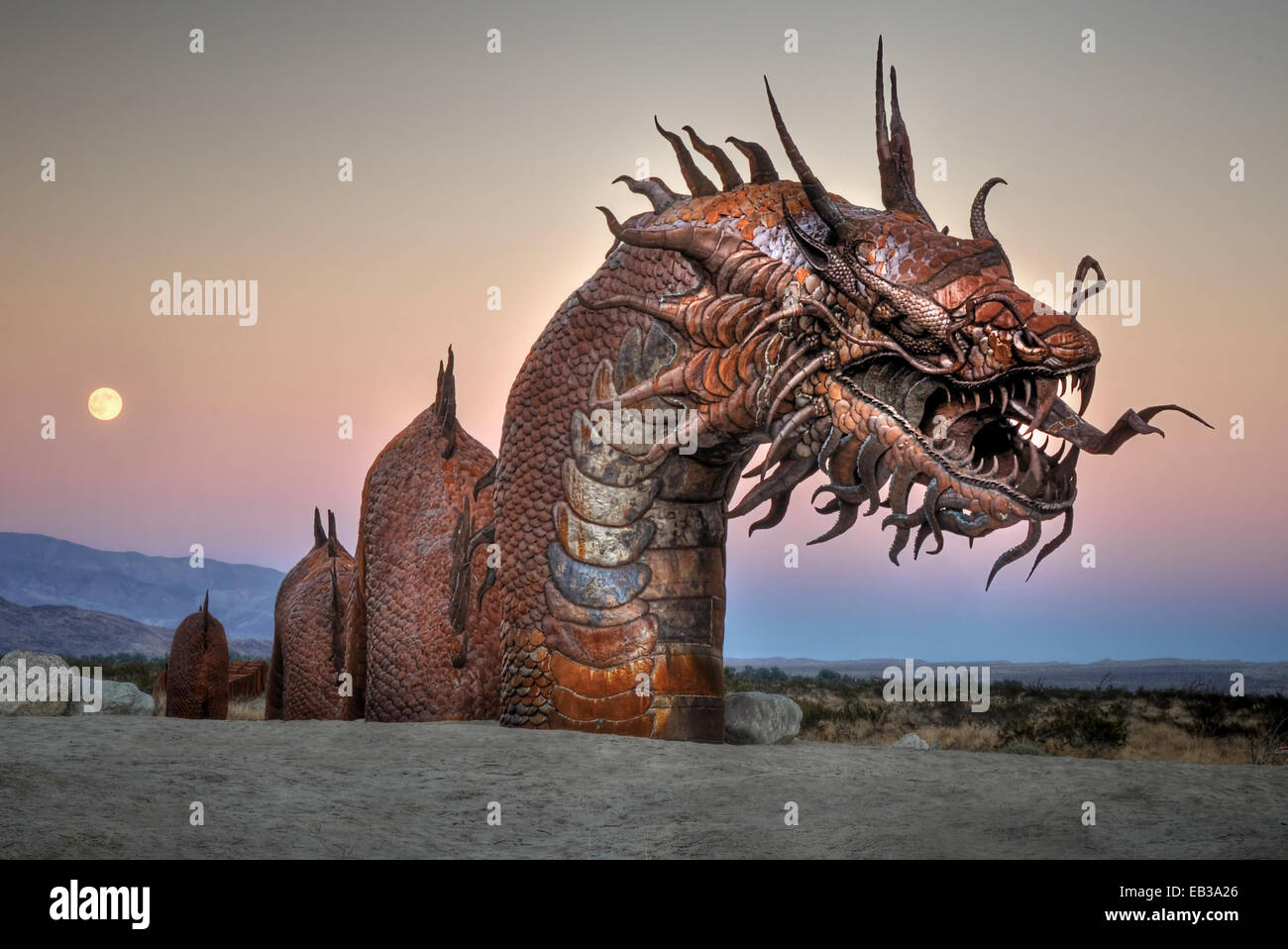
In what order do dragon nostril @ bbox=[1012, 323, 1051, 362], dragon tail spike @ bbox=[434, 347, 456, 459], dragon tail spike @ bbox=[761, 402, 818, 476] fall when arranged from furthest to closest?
dragon tail spike @ bbox=[434, 347, 456, 459], dragon tail spike @ bbox=[761, 402, 818, 476], dragon nostril @ bbox=[1012, 323, 1051, 362]

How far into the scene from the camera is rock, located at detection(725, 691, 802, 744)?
927 centimetres

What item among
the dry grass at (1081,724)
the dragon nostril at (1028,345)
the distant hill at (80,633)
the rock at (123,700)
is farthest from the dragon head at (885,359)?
the distant hill at (80,633)

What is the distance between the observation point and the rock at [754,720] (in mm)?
9266

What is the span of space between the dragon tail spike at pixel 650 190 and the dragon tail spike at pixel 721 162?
0.34 meters

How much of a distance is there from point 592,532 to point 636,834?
283 cm

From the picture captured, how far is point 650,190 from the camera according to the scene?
8.62 meters

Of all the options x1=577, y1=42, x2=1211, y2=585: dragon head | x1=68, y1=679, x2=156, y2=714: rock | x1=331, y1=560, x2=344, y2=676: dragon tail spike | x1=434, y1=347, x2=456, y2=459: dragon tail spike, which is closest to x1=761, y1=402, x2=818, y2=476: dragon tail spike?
x1=577, y1=42, x2=1211, y2=585: dragon head

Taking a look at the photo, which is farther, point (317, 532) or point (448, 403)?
point (317, 532)

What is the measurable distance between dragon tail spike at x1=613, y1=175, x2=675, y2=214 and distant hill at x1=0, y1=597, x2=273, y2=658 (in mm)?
95212

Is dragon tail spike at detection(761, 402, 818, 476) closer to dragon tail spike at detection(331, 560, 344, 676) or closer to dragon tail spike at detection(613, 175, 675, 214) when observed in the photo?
dragon tail spike at detection(613, 175, 675, 214)

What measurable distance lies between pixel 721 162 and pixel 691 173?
21 centimetres

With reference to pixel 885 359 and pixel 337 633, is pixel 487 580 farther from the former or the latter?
pixel 337 633

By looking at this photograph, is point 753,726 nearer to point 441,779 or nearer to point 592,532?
point 592,532

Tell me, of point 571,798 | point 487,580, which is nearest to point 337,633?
point 487,580
